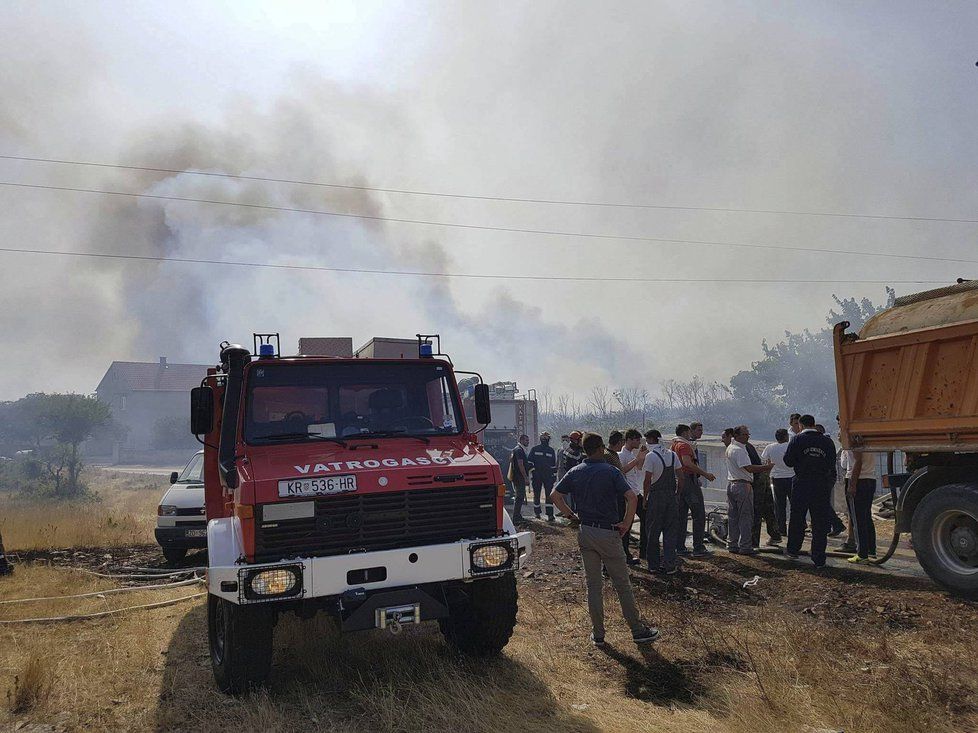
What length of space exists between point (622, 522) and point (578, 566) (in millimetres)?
3762

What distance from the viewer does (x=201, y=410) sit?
5.43 meters

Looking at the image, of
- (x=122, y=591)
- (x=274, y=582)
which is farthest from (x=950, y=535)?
(x=122, y=591)

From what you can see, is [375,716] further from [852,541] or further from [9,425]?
[9,425]

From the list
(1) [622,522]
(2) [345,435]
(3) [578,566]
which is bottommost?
(3) [578,566]

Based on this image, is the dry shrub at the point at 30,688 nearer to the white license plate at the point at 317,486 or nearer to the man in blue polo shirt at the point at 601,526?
the white license plate at the point at 317,486

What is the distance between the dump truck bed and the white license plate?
5929 mm

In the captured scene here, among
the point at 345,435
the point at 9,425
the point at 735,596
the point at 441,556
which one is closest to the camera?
the point at 441,556

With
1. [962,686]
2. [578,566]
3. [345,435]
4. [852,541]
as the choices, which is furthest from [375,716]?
[852,541]

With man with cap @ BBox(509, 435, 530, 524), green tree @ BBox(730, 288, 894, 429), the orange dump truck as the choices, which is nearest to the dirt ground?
the orange dump truck

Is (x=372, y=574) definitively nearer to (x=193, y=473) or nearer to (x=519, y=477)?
(x=193, y=473)

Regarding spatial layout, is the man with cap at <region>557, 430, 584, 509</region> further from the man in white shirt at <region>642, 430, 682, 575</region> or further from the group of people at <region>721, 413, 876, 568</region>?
the group of people at <region>721, 413, 876, 568</region>

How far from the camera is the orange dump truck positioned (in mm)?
7008

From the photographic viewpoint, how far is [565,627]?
6789 mm

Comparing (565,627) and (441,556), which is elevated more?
(441,556)
